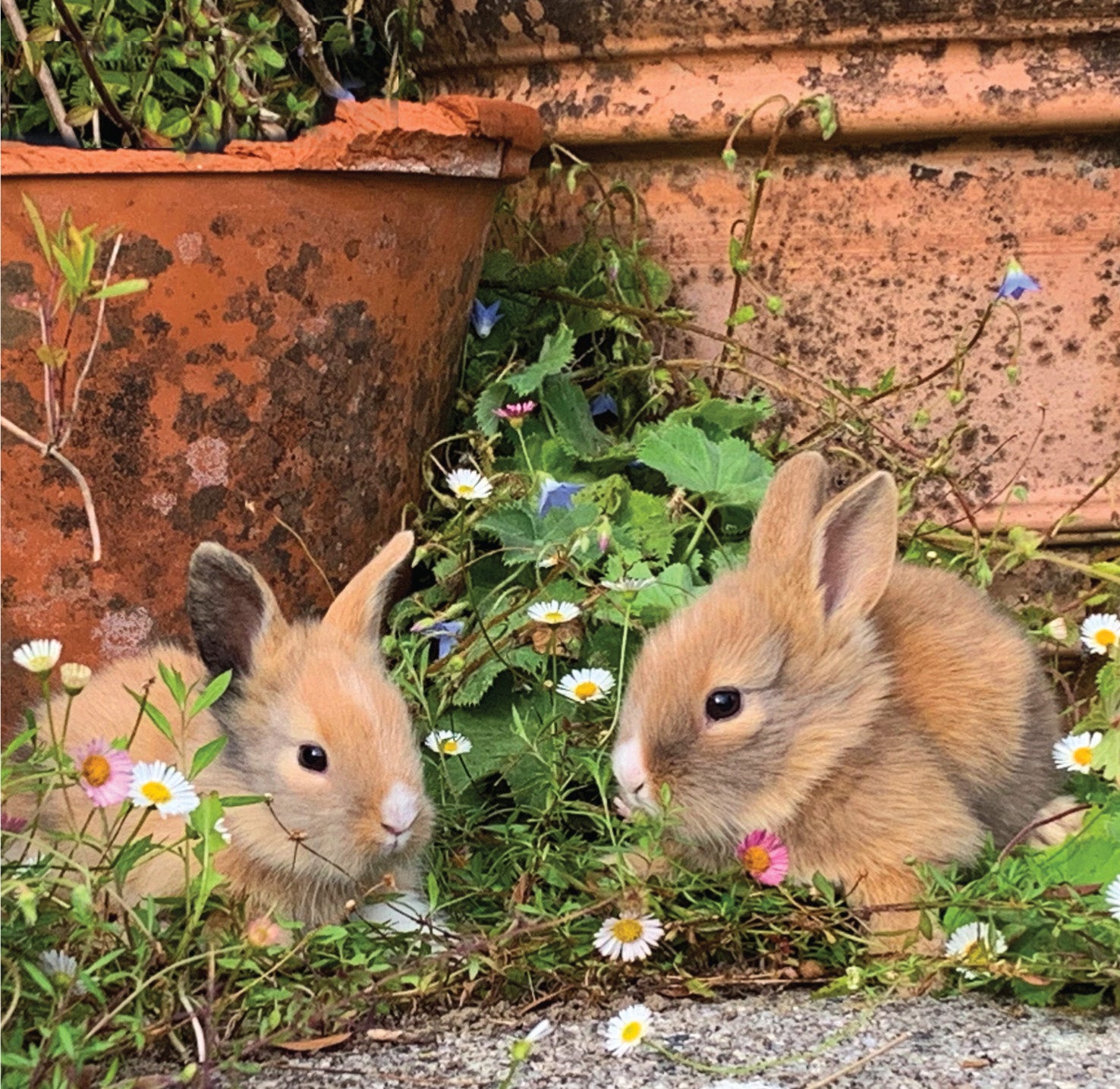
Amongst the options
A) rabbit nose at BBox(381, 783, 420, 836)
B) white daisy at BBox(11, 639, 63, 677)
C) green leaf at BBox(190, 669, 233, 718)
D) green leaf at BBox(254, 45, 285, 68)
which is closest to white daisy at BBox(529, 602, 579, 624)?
rabbit nose at BBox(381, 783, 420, 836)

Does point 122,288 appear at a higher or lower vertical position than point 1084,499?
higher

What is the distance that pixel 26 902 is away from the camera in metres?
1.48

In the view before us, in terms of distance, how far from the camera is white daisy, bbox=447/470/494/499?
2625 mm

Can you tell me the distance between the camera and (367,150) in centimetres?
241

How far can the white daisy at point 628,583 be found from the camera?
2.39m

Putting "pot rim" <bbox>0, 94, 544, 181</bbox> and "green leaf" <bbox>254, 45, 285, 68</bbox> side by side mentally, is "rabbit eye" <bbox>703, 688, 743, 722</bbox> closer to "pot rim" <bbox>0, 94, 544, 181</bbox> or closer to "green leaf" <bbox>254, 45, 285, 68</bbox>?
"pot rim" <bbox>0, 94, 544, 181</bbox>

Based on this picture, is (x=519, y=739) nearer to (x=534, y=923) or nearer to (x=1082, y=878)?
(x=534, y=923)

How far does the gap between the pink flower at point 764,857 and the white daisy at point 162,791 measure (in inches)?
25.6

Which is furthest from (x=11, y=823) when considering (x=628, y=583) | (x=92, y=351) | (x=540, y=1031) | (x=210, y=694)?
(x=628, y=583)

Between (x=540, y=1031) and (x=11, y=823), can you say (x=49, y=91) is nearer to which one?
(x=11, y=823)

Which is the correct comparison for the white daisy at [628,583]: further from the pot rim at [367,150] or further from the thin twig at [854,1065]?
the thin twig at [854,1065]

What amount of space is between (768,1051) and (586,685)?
707mm

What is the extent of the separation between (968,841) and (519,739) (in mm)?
670

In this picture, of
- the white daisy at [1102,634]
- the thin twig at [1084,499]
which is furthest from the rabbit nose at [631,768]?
the thin twig at [1084,499]
